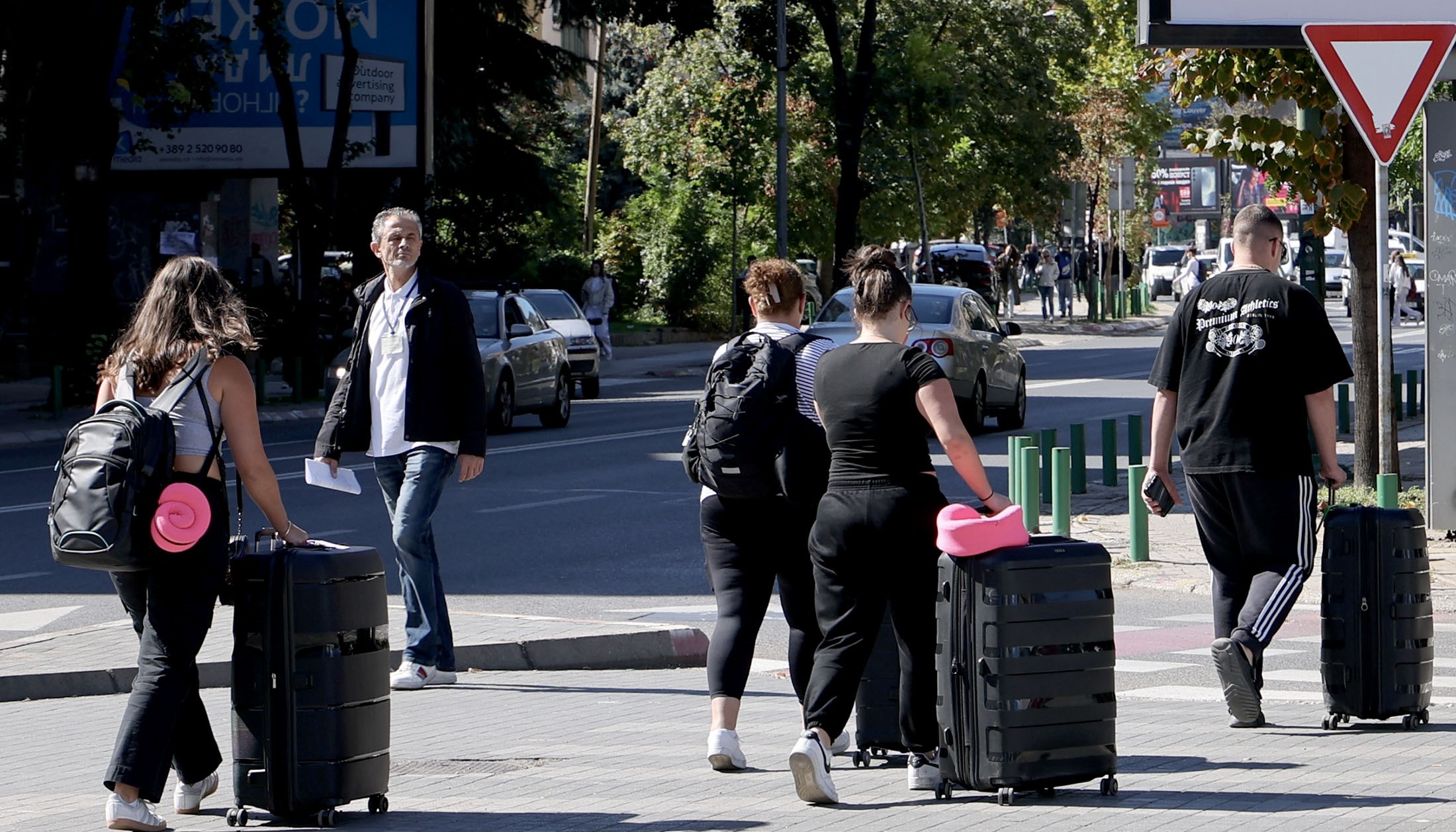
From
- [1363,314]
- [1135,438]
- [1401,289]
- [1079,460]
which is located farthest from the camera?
[1401,289]

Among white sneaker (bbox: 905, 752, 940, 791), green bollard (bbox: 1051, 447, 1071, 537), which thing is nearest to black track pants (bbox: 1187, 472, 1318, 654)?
white sneaker (bbox: 905, 752, 940, 791)

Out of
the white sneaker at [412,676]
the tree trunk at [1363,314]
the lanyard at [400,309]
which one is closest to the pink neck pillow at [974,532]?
the lanyard at [400,309]

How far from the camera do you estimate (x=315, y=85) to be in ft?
102

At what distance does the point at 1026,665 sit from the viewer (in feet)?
19.6

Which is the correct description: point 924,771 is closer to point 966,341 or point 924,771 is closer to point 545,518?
point 545,518

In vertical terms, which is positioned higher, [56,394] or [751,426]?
[751,426]

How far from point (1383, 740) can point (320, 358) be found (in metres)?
23.2

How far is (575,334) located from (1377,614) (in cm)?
2243

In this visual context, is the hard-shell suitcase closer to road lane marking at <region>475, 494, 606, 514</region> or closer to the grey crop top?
the grey crop top

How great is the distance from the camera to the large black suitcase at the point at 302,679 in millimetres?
5855

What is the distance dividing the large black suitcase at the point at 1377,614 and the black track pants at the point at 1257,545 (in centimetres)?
12

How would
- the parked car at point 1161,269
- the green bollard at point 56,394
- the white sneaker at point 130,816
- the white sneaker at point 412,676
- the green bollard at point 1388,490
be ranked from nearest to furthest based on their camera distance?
the white sneaker at point 130,816
the white sneaker at point 412,676
the green bollard at point 1388,490
the green bollard at point 56,394
the parked car at point 1161,269

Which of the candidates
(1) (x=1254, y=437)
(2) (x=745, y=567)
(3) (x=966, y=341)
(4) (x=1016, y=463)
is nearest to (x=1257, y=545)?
(1) (x=1254, y=437)

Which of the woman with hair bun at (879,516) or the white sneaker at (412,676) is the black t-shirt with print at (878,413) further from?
the white sneaker at (412,676)
